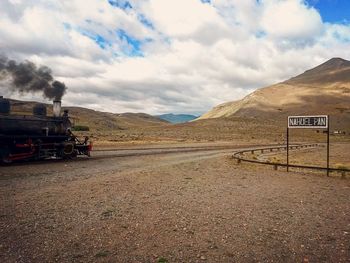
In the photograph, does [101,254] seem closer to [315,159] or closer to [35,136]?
[35,136]

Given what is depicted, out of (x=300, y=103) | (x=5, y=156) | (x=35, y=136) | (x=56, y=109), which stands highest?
(x=300, y=103)

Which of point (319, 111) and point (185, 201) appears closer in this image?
point (185, 201)

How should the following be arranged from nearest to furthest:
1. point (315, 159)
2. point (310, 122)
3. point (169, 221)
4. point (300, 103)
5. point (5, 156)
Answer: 1. point (169, 221)
2. point (310, 122)
3. point (5, 156)
4. point (315, 159)
5. point (300, 103)

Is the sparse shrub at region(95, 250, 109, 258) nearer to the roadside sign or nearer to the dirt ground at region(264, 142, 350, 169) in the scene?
the roadside sign

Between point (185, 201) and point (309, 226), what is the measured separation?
3.64 meters

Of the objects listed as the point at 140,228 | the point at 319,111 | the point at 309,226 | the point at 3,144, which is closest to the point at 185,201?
the point at 140,228

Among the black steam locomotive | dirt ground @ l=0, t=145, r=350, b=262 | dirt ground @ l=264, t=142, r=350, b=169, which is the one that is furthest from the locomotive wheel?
dirt ground @ l=264, t=142, r=350, b=169

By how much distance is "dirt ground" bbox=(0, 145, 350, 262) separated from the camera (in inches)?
238

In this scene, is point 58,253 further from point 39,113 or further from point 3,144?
point 39,113

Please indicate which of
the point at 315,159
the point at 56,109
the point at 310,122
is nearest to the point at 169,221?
the point at 310,122

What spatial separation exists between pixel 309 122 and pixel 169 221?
38.3 feet

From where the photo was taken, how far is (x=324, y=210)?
9281 mm

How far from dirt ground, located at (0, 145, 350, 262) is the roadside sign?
12.2 ft

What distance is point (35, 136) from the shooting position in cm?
2016
